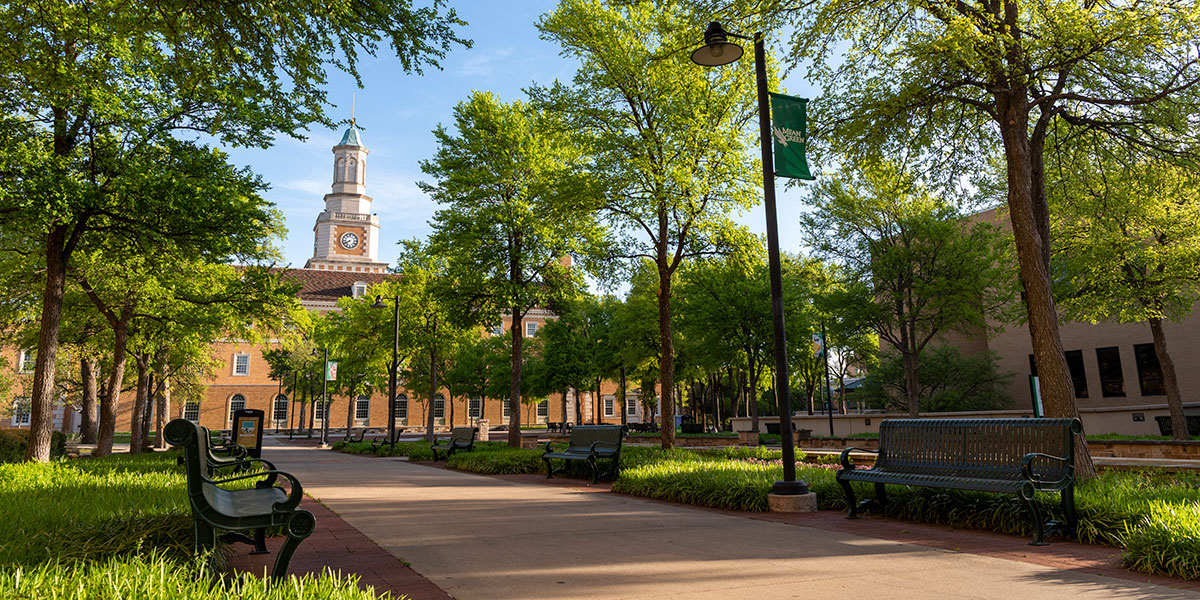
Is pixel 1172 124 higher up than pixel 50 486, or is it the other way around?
pixel 1172 124

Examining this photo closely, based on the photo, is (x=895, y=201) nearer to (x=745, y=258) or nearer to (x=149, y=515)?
(x=745, y=258)

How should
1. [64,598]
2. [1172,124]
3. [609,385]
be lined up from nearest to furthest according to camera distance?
[64,598]
[1172,124]
[609,385]

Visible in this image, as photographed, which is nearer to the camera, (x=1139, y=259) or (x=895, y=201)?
(x=1139, y=259)

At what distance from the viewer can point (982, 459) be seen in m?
7.19

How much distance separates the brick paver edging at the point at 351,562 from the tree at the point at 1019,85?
25.3 ft

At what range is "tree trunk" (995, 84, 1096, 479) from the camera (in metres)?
8.67

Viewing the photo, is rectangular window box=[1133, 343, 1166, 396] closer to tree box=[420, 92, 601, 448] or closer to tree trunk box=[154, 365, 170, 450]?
tree box=[420, 92, 601, 448]

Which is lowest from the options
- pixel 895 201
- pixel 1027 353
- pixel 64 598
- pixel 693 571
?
pixel 693 571

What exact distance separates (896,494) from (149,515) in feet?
23.5

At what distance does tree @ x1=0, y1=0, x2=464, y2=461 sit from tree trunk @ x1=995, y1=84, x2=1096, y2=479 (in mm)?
7431

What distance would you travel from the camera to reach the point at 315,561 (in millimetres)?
5281

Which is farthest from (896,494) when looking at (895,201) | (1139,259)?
(895,201)

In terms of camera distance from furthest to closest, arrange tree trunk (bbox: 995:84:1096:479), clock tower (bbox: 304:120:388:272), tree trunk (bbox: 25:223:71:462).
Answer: clock tower (bbox: 304:120:388:272) < tree trunk (bbox: 25:223:71:462) < tree trunk (bbox: 995:84:1096:479)

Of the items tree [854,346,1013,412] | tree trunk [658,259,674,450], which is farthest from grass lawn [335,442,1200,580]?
tree [854,346,1013,412]
